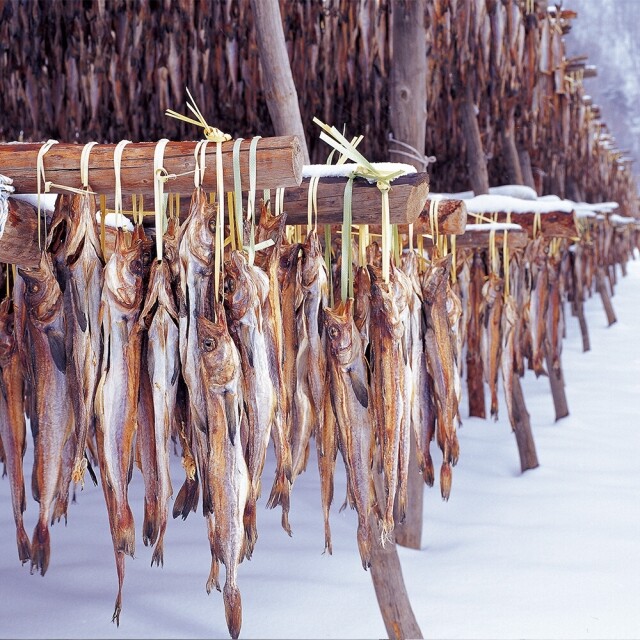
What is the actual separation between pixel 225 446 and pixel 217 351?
18 centimetres

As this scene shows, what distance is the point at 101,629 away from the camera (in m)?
2.64

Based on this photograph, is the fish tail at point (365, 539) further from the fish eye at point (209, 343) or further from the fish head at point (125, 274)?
the fish head at point (125, 274)

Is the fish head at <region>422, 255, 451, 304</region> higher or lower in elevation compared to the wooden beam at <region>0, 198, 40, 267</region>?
lower

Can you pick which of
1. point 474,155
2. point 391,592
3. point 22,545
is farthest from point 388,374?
point 474,155

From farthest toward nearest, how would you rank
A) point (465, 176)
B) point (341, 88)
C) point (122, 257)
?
point (465, 176), point (341, 88), point (122, 257)

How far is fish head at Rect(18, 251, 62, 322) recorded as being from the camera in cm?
137

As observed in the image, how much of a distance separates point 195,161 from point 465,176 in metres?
7.14

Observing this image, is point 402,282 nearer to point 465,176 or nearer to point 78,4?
point 78,4

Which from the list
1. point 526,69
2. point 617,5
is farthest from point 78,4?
point 617,5

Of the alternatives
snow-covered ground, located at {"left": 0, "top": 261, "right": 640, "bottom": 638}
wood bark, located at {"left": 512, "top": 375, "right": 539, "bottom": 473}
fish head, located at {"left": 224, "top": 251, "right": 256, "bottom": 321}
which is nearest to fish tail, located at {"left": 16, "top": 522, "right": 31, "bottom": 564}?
fish head, located at {"left": 224, "top": 251, "right": 256, "bottom": 321}

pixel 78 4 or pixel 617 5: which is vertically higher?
pixel 617 5

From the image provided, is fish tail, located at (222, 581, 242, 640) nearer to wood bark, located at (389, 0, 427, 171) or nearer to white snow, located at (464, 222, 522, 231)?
white snow, located at (464, 222, 522, 231)

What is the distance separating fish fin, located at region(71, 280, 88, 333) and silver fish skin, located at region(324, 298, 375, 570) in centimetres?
50

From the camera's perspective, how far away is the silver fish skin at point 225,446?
4.33 feet
